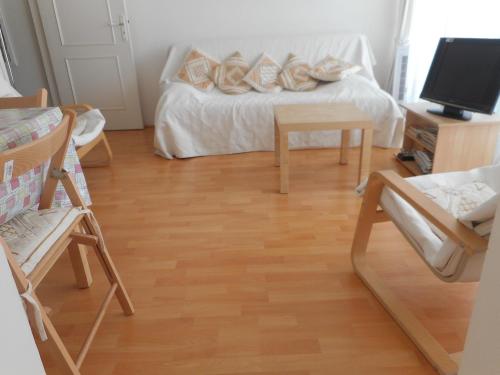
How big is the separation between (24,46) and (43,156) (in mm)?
3700

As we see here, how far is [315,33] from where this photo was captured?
4055 mm

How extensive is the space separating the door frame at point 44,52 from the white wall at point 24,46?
0.09 metres

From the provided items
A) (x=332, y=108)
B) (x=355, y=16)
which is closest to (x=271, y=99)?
(x=332, y=108)

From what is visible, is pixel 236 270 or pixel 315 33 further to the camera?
pixel 315 33

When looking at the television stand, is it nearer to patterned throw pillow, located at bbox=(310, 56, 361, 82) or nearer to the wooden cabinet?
the wooden cabinet

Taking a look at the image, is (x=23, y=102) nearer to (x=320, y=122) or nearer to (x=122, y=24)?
(x=320, y=122)

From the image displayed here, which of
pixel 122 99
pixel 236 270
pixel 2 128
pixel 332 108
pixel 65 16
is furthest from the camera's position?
pixel 122 99

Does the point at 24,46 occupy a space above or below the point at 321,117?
above

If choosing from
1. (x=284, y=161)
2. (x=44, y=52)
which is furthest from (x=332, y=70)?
(x=44, y=52)

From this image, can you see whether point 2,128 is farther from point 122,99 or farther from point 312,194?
point 122,99

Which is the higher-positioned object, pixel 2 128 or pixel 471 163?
pixel 2 128

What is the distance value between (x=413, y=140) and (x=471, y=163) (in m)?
0.49

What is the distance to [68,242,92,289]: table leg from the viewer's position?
1.73 metres

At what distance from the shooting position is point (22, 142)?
1290mm
